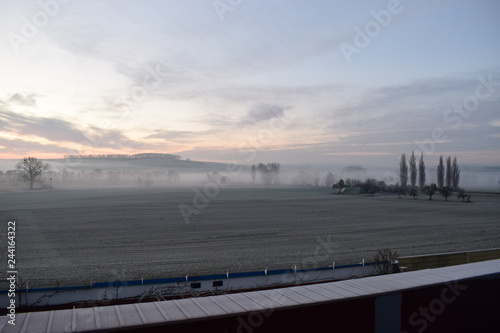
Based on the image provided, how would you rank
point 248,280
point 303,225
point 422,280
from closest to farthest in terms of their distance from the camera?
point 422,280 → point 248,280 → point 303,225

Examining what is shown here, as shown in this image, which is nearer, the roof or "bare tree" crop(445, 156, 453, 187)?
the roof

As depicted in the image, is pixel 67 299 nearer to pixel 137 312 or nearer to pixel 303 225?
pixel 137 312

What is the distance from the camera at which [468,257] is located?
13.2 metres

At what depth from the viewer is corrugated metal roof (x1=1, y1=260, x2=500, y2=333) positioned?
262 centimetres

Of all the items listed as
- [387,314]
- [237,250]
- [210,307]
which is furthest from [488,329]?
[237,250]

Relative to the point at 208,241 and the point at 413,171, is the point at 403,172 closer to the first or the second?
the point at 413,171

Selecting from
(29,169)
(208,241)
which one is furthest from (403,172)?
(29,169)

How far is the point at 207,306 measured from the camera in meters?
2.95

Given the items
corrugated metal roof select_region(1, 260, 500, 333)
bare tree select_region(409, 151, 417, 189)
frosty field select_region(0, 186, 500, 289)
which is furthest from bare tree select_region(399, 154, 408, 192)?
corrugated metal roof select_region(1, 260, 500, 333)

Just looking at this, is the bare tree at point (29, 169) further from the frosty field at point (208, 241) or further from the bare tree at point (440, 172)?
the bare tree at point (440, 172)

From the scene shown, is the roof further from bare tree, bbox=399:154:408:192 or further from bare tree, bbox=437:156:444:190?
bare tree, bbox=437:156:444:190

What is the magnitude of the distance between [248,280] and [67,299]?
4.75 meters

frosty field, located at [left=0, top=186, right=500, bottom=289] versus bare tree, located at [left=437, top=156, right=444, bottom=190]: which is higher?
bare tree, located at [left=437, top=156, right=444, bottom=190]

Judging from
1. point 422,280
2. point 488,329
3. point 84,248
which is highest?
point 422,280
